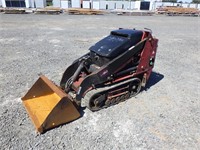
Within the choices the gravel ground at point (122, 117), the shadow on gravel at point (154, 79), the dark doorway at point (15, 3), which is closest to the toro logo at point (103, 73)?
the gravel ground at point (122, 117)

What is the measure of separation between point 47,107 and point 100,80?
115 cm

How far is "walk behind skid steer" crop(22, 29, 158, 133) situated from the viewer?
3684 mm

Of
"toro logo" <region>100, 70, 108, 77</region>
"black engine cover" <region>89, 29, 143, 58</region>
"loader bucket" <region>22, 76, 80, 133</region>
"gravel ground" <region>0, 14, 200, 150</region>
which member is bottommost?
"gravel ground" <region>0, 14, 200, 150</region>

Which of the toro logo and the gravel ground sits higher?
the toro logo

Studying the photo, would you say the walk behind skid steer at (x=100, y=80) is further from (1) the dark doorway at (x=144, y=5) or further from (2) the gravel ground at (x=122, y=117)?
(1) the dark doorway at (x=144, y=5)

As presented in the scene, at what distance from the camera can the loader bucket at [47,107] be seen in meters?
3.30

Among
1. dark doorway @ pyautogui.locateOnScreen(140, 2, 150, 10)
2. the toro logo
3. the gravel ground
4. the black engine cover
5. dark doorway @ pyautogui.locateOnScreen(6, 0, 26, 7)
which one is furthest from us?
dark doorway @ pyautogui.locateOnScreen(140, 2, 150, 10)

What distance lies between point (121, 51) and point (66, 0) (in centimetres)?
4496

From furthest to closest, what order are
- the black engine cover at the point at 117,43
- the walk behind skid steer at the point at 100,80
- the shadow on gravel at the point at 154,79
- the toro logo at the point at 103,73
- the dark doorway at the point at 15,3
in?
the dark doorway at the point at 15,3 < the shadow on gravel at the point at 154,79 < the black engine cover at the point at 117,43 < the toro logo at the point at 103,73 < the walk behind skid steer at the point at 100,80

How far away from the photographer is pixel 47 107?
3.79 meters

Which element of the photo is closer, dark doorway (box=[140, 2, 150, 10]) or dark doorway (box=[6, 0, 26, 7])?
dark doorway (box=[6, 0, 26, 7])

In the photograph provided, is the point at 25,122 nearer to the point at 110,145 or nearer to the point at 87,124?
the point at 87,124

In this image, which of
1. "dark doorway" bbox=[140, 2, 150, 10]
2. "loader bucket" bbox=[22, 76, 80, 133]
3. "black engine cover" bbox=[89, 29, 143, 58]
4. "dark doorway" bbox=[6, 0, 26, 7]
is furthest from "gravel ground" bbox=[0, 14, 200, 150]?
"dark doorway" bbox=[140, 2, 150, 10]

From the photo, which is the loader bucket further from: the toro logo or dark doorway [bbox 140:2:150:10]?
dark doorway [bbox 140:2:150:10]
